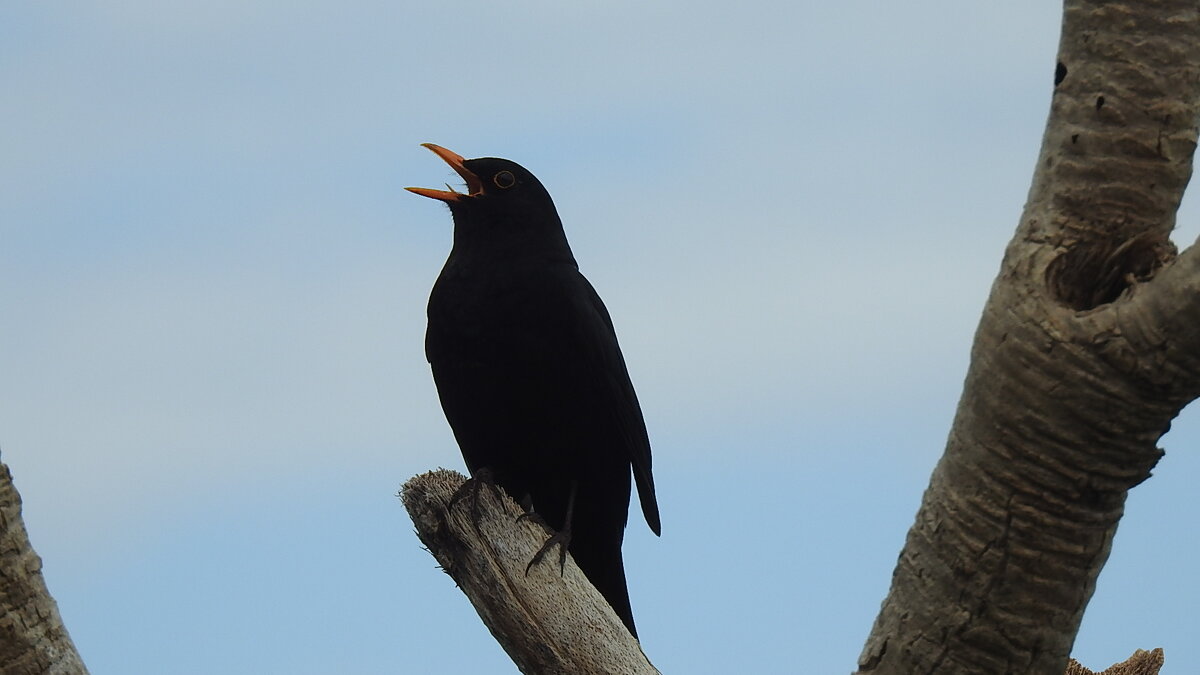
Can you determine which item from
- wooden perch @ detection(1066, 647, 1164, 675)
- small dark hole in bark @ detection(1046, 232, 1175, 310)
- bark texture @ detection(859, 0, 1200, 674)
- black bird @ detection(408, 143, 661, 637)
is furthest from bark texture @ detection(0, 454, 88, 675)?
wooden perch @ detection(1066, 647, 1164, 675)

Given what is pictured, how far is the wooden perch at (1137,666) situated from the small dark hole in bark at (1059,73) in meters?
2.17

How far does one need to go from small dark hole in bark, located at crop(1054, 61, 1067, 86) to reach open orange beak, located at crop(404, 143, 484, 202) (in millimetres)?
3070

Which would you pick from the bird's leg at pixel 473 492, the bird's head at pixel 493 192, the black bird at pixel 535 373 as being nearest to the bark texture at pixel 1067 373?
the bird's leg at pixel 473 492

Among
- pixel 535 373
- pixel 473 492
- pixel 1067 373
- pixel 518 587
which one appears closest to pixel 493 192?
pixel 535 373

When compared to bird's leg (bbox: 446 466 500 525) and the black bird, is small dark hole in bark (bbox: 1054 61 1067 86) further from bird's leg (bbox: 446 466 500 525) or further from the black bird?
the black bird

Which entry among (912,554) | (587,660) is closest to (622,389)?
(587,660)

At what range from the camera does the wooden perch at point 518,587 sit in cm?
435

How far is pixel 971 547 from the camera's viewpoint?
3.12 metres

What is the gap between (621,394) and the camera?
562 cm

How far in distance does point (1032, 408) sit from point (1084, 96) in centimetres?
73

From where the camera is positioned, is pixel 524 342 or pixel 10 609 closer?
pixel 10 609

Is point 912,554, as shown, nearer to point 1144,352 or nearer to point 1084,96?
point 1144,352

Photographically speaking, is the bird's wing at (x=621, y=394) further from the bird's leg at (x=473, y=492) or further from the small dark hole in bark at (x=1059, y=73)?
the small dark hole in bark at (x=1059, y=73)

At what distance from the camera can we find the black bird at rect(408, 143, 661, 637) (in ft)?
17.7
